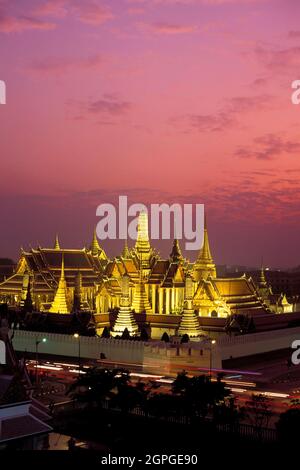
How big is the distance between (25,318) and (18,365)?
72.3ft

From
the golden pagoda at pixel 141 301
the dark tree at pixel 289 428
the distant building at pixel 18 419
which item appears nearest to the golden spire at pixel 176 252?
the golden pagoda at pixel 141 301

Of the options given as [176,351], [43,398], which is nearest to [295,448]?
[43,398]

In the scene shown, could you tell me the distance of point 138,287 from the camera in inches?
1882

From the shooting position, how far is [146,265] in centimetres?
5166

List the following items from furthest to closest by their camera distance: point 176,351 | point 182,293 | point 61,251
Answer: point 61,251 < point 182,293 < point 176,351

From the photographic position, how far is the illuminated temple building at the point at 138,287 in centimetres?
4584

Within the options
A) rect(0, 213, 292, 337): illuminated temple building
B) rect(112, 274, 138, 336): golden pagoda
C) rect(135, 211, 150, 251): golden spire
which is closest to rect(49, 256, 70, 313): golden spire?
rect(0, 213, 292, 337): illuminated temple building

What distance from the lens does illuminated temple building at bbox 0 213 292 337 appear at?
1805 inches

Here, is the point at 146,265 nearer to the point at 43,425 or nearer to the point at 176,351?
the point at 176,351

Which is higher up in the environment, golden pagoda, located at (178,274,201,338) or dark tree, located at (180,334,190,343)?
golden pagoda, located at (178,274,201,338)

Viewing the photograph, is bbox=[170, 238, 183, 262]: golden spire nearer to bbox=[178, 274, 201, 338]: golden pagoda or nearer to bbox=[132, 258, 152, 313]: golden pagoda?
bbox=[132, 258, 152, 313]: golden pagoda

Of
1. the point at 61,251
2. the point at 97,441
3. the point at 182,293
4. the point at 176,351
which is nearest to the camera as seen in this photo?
the point at 97,441

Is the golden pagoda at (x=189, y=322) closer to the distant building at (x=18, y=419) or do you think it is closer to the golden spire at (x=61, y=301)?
the golden spire at (x=61, y=301)

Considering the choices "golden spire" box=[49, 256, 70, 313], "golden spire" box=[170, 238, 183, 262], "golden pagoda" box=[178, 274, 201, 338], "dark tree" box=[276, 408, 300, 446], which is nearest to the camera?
"dark tree" box=[276, 408, 300, 446]
